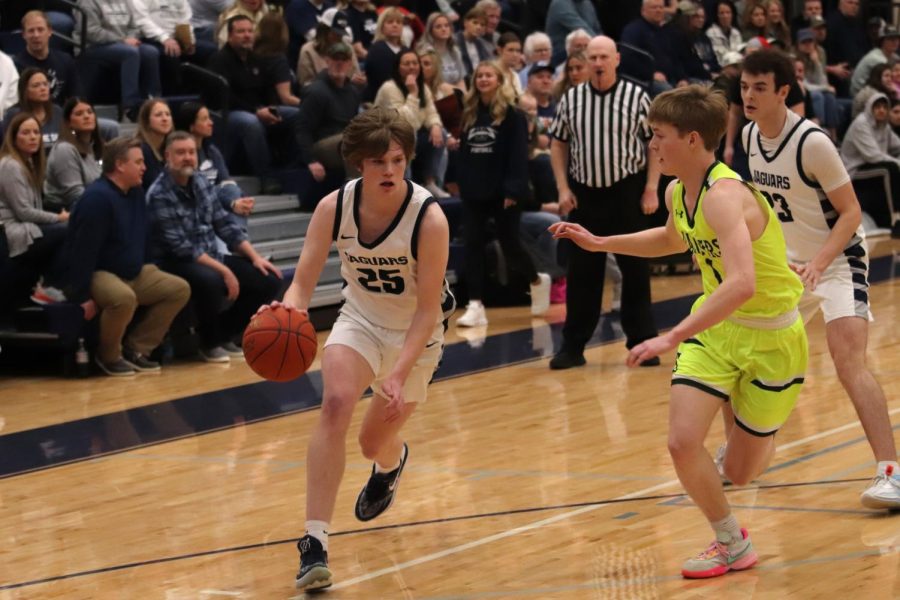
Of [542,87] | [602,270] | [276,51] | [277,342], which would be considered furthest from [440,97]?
[277,342]

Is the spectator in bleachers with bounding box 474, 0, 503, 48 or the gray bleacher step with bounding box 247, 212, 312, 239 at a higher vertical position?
the spectator in bleachers with bounding box 474, 0, 503, 48

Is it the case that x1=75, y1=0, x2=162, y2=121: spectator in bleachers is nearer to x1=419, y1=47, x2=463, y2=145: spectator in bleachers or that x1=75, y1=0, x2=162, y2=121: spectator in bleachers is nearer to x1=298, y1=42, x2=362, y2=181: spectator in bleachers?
x1=298, y1=42, x2=362, y2=181: spectator in bleachers

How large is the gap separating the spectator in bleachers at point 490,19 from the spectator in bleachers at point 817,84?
3400 mm

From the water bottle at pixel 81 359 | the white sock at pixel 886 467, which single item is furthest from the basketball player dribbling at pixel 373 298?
the water bottle at pixel 81 359

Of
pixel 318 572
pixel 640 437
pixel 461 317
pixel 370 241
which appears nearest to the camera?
pixel 318 572

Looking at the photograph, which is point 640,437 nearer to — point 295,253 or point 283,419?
point 283,419

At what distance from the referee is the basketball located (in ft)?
13.5

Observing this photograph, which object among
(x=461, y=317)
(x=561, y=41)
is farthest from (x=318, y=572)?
(x=561, y=41)

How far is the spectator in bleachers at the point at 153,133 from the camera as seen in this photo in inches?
383

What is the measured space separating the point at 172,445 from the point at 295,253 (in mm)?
4112

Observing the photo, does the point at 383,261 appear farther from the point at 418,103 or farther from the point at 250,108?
the point at 250,108

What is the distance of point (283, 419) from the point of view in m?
7.80

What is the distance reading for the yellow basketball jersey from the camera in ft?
15.9

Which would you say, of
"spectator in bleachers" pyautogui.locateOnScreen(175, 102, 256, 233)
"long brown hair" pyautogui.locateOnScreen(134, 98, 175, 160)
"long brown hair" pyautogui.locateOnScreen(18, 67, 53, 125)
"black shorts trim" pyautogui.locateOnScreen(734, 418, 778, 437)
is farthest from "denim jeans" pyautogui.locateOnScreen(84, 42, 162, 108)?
"black shorts trim" pyautogui.locateOnScreen(734, 418, 778, 437)
